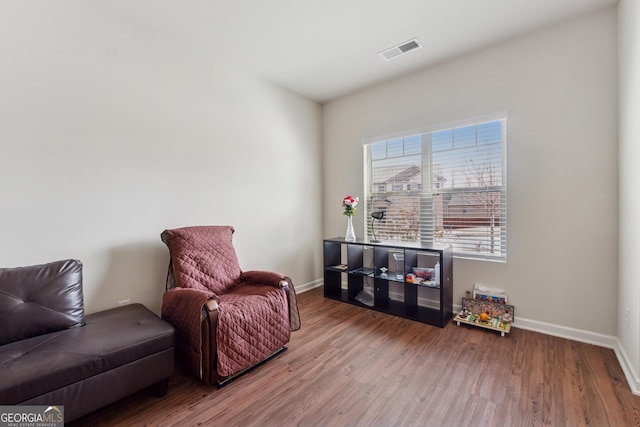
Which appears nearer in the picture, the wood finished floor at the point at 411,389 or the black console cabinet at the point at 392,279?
the wood finished floor at the point at 411,389

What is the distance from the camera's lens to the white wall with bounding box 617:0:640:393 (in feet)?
5.87

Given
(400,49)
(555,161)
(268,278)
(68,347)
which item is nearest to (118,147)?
(68,347)

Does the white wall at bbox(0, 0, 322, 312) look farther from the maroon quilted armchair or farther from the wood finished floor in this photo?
the wood finished floor

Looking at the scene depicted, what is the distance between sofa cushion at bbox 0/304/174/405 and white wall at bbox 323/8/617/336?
2.90 m

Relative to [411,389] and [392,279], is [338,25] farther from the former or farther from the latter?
[411,389]

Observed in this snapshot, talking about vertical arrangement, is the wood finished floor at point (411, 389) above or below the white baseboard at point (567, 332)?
below

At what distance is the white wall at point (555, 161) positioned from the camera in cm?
229

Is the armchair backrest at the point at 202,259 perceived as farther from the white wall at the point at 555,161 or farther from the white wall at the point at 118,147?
the white wall at the point at 555,161

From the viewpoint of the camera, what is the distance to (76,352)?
4.87 ft

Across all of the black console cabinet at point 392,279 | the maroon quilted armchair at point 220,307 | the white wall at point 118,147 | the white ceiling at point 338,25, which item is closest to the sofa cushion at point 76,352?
the maroon quilted armchair at point 220,307

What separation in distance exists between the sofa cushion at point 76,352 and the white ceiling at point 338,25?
2.42m

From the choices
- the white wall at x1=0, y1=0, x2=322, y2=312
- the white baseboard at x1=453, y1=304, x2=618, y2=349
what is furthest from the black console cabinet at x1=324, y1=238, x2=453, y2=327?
the white wall at x1=0, y1=0, x2=322, y2=312

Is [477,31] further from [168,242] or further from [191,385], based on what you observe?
[191,385]

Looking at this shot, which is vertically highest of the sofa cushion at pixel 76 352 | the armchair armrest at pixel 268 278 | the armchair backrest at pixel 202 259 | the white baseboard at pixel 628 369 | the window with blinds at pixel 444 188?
the window with blinds at pixel 444 188
